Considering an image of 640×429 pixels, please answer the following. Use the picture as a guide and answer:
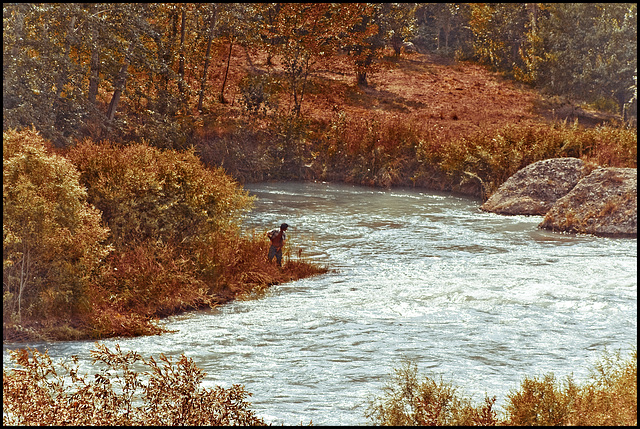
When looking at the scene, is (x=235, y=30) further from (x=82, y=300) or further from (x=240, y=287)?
(x=82, y=300)

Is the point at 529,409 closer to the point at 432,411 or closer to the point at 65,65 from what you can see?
the point at 432,411

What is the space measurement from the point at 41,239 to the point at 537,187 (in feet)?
51.5

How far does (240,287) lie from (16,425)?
6.51 metres

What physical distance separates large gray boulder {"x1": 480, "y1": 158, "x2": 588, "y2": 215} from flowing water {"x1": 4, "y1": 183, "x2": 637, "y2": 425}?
3.26m

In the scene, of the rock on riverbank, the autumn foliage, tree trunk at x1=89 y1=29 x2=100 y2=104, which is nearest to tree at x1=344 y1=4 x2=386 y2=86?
the rock on riverbank

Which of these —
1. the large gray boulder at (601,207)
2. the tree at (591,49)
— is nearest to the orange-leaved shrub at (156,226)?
the large gray boulder at (601,207)

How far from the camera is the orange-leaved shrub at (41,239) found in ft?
29.5

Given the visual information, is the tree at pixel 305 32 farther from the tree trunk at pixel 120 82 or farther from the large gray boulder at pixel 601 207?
the large gray boulder at pixel 601 207

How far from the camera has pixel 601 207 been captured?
18047 mm

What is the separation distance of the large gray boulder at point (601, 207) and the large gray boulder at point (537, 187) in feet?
5.69

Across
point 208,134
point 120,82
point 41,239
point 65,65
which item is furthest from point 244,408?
point 208,134

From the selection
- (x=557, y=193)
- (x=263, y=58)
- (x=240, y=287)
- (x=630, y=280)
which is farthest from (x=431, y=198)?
(x=263, y=58)

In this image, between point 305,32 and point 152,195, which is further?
point 305,32

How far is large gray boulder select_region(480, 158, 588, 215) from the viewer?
68.3 feet
